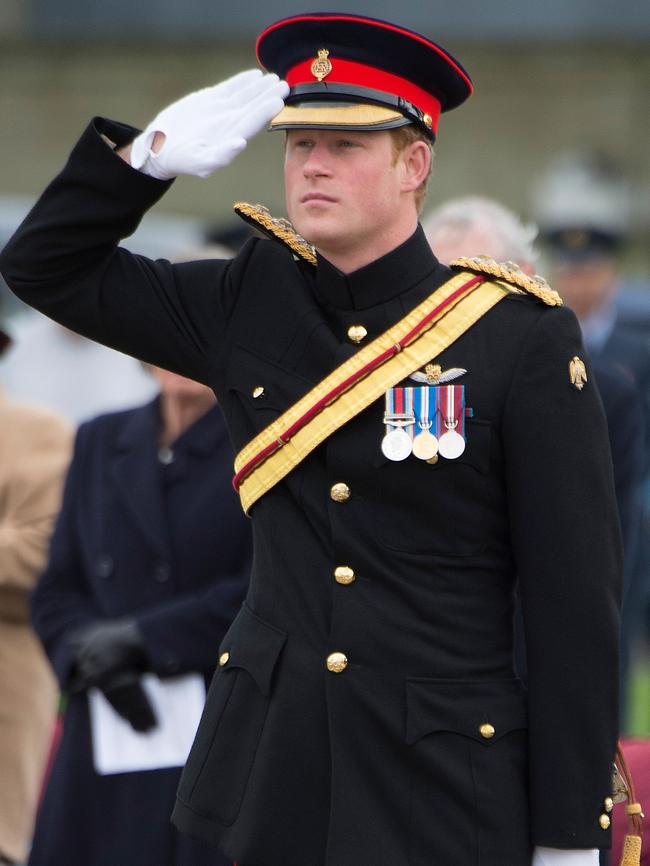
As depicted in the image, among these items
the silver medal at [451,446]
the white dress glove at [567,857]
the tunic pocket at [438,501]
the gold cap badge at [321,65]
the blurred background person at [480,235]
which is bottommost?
the white dress glove at [567,857]

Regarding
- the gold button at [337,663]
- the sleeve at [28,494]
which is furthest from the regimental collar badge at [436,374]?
the sleeve at [28,494]

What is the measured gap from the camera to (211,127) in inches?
116

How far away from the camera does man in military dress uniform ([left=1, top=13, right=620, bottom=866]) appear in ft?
9.20

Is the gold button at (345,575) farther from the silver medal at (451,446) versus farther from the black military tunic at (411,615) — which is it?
the silver medal at (451,446)

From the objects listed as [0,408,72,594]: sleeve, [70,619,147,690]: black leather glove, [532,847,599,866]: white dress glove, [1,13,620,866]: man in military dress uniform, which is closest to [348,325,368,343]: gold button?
[1,13,620,866]: man in military dress uniform

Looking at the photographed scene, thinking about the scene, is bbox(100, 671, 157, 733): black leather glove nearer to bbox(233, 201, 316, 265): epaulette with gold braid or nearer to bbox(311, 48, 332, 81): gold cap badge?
bbox(233, 201, 316, 265): epaulette with gold braid

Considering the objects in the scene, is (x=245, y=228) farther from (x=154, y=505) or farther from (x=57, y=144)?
(x=57, y=144)

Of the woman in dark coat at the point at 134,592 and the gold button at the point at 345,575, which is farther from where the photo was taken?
the woman in dark coat at the point at 134,592

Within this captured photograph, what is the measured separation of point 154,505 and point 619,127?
557 inches

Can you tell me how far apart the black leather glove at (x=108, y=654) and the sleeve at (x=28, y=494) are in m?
0.59

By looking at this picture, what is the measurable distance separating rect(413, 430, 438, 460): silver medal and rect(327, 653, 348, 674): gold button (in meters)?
0.34

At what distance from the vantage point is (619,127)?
17.5m

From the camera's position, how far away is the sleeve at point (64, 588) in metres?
4.24

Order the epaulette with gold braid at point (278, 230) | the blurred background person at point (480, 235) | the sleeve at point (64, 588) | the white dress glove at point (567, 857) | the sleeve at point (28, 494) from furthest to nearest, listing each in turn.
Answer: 1. the sleeve at point (28, 494)
2. the blurred background person at point (480, 235)
3. the sleeve at point (64, 588)
4. the epaulette with gold braid at point (278, 230)
5. the white dress glove at point (567, 857)
